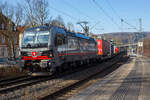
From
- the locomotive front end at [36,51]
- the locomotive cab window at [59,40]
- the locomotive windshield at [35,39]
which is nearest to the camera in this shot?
the locomotive front end at [36,51]

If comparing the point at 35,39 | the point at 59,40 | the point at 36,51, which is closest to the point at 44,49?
the point at 36,51

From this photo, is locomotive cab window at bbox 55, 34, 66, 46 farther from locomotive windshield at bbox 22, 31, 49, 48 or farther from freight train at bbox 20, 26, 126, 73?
locomotive windshield at bbox 22, 31, 49, 48

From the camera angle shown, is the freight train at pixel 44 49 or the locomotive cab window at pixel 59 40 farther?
the locomotive cab window at pixel 59 40

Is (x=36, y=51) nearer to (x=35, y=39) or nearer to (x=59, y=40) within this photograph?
(x=35, y=39)

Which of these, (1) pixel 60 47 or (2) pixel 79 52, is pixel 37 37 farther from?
(2) pixel 79 52

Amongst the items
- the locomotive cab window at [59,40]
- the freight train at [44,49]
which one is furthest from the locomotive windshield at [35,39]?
the locomotive cab window at [59,40]

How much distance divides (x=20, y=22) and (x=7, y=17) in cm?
218

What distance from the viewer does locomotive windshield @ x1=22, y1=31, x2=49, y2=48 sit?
12.2m

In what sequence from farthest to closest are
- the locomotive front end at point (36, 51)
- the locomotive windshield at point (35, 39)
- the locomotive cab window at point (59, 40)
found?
the locomotive cab window at point (59, 40)
the locomotive windshield at point (35, 39)
the locomotive front end at point (36, 51)

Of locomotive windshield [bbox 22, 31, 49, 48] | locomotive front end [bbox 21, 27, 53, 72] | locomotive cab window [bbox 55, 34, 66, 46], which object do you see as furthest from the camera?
locomotive cab window [bbox 55, 34, 66, 46]

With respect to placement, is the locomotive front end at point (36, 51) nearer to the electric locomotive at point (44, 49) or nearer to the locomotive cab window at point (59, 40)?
the electric locomotive at point (44, 49)

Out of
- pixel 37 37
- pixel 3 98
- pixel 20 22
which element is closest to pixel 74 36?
pixel 37 37

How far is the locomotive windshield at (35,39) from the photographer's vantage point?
40.2ft

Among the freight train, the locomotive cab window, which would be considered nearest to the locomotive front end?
the freight train
